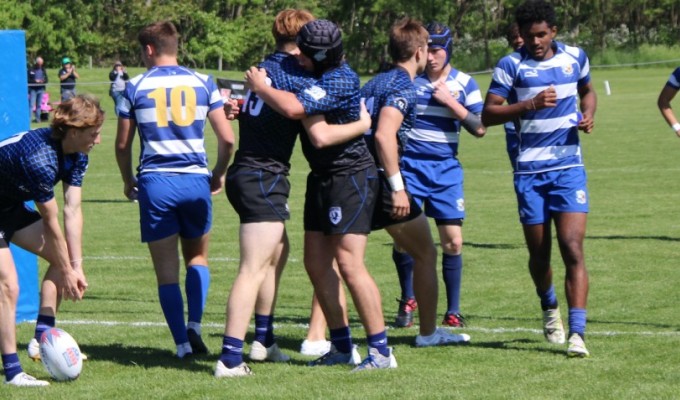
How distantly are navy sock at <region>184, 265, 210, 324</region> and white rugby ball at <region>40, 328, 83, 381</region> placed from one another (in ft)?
3.54

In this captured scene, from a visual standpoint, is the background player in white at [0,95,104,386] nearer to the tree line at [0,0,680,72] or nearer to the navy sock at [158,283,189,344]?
the navy sock at [158,283,189,344]

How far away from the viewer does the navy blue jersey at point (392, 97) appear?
7.10 metres

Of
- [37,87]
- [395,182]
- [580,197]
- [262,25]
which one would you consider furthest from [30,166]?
[262,25]

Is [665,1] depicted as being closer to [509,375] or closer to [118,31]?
[118,31]

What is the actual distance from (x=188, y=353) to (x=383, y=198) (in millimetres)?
1521

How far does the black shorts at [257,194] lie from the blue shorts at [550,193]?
1553mm

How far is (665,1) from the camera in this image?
81.0 m

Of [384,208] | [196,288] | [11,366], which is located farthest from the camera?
[196,288]

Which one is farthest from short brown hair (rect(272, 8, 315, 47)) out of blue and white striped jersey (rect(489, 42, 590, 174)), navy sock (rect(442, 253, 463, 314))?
navy sock (rect(442, 253, 463, 314))

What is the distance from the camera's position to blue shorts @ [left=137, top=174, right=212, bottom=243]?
7.41 m

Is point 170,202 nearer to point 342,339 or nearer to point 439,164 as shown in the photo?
point 342,339

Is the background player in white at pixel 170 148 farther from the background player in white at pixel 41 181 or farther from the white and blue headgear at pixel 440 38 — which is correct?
the white and blue headgear at pixel 440 38

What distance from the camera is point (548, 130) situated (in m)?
7.61

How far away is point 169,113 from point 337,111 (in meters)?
1.14
